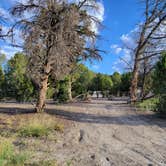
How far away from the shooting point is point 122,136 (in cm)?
812

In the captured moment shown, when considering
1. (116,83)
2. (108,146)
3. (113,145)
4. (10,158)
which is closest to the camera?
(10,158)

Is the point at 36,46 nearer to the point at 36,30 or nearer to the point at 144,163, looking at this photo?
the point at 36,30

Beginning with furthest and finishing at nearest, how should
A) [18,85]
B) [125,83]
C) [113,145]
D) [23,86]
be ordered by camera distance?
[125,83]
[18,85]
[23,86]
[113,145]

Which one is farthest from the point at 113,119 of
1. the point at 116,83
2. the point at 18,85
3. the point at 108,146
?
the point at 116,83

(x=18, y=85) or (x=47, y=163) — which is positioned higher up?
(x=18, y=85)

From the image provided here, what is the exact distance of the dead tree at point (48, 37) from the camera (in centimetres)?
1170

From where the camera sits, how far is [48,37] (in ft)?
39.4

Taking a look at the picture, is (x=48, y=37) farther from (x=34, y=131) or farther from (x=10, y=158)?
(x=10, y=158)

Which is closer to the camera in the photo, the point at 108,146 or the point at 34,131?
the point at 108,146

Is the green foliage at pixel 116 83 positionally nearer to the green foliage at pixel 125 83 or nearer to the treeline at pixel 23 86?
the green foliage at pixel 125 83

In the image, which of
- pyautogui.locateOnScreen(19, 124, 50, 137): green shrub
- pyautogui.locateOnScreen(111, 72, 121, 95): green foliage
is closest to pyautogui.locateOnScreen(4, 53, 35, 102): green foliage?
pyautogui.locateOnScreen(19, 124, 50, 137): green shrub

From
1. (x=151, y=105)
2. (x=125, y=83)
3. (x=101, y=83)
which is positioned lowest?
(x=151, y=105)

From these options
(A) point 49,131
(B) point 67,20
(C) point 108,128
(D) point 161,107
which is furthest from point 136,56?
(A) point 49,131

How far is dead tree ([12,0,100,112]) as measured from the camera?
11.7m
